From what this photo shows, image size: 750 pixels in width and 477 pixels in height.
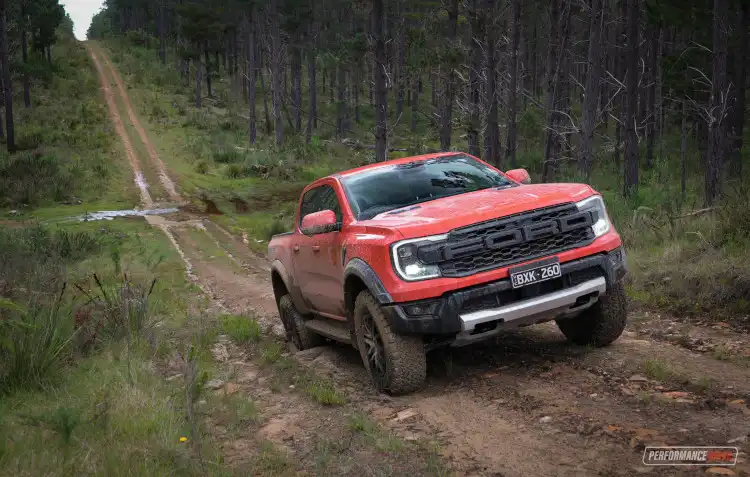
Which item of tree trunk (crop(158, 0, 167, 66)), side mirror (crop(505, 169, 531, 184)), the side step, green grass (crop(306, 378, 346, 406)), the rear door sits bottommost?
green grass (crop(306, 378, 346, 406))

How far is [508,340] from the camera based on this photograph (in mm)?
6855

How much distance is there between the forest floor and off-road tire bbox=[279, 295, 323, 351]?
7.9 inches

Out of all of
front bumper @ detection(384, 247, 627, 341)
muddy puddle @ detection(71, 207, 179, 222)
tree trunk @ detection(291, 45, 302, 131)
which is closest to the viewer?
front bumper @ detection(384, 247, 627, 341)

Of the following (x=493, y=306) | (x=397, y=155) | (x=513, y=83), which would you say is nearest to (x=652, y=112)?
(x=513, y=83)

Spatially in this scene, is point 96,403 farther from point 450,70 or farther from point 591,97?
point 450,70

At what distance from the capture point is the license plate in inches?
201

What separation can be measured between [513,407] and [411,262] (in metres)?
1.25

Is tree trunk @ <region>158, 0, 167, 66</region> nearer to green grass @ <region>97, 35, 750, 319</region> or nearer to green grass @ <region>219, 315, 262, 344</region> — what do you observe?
green grass @ <region>97, 35, 750, 319</region>

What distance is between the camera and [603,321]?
5973mm

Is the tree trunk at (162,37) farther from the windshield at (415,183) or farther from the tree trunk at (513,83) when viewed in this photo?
the windshield at (415,183)

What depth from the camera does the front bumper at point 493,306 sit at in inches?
197

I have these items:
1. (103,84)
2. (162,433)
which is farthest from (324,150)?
(162,433)

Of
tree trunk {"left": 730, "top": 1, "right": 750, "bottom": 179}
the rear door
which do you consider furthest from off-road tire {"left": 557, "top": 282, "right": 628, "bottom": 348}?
tree trunk {"left": 730, "top": 1, "right": 750, "bottom": 179}

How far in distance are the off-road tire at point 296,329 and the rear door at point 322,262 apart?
1.82 ft
